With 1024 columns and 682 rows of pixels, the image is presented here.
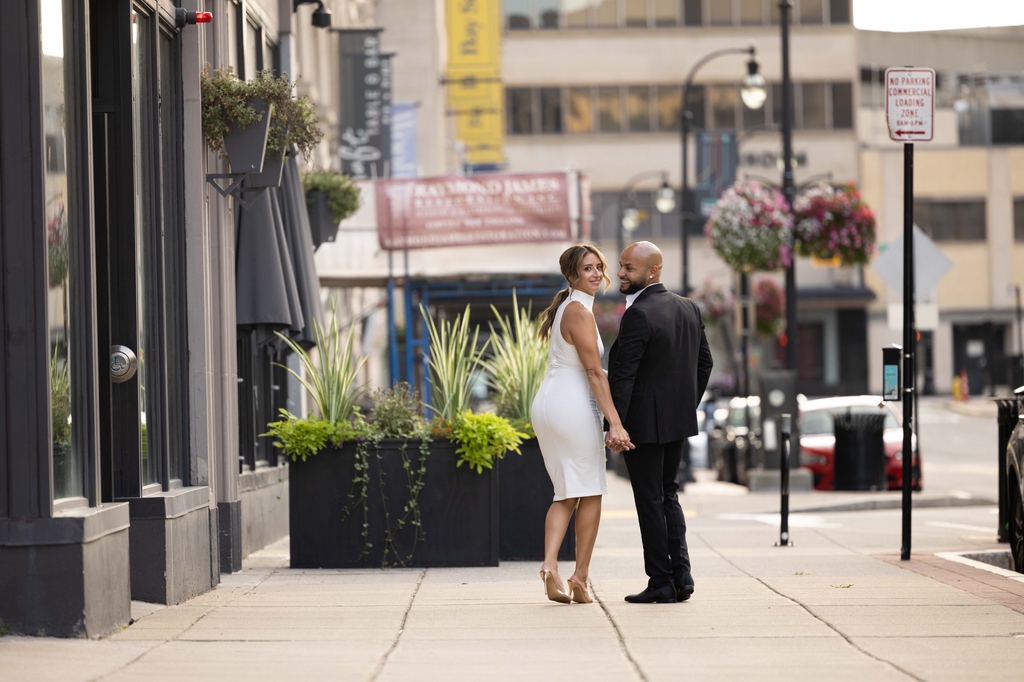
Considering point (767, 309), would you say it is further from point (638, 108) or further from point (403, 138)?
point (638, 108)

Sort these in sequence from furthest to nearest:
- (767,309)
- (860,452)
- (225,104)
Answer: (767,309)
(860,452)
(225,104)

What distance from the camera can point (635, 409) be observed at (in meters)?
8.45

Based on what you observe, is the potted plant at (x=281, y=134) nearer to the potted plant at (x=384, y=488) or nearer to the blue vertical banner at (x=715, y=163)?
the potted plant at (x=384, y=488)

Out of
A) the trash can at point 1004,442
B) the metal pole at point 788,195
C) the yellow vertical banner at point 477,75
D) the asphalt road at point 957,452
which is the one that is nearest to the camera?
the trash can at point 1004,442

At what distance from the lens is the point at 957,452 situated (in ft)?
116

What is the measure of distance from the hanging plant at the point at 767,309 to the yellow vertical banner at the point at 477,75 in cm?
766

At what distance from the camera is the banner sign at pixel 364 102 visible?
25234mm

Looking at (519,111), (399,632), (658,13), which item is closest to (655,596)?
(399,632)

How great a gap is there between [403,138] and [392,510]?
73.4 ft

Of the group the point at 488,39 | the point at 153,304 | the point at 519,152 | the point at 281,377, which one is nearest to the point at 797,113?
the point at 519,152

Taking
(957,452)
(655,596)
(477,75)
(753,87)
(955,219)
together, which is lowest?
(957,452)

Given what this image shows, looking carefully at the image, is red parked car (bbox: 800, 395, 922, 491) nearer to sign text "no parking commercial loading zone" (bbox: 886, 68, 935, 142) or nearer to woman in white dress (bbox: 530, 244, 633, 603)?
sign text "no parking commercial loading zone" (bbox: 886, 68, 935, 142)

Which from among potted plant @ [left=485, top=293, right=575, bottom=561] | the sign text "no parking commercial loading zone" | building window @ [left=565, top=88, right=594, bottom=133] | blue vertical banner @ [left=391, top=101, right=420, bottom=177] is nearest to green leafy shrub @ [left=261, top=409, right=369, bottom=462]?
potted plant @ [left=485, top=293, right=575, bottom=561]

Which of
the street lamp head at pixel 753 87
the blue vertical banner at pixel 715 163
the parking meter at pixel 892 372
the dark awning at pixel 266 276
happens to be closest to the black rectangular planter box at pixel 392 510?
the dark awning at pixel 266 276
